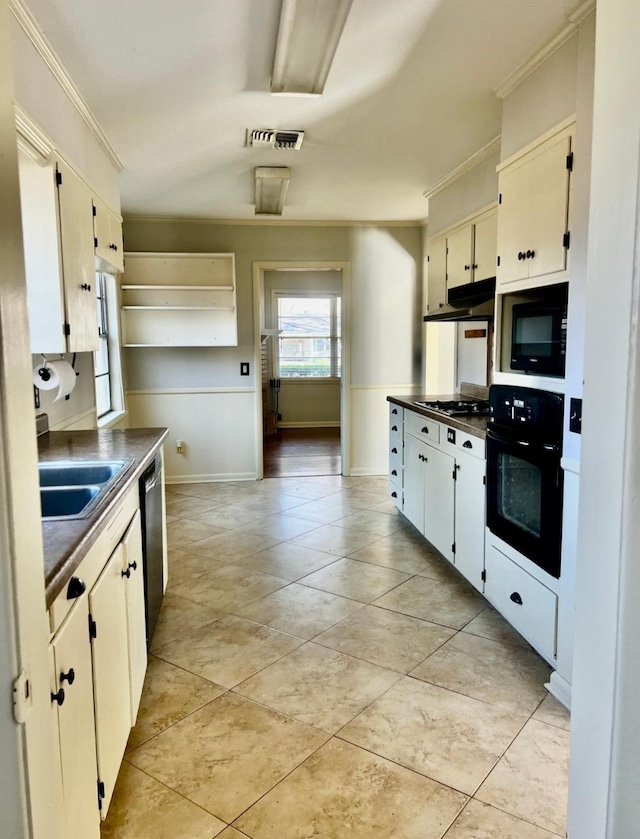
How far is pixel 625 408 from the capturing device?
2.47ft

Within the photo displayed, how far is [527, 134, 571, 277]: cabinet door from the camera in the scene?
2.22m

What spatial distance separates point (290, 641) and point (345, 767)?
844 millimetres

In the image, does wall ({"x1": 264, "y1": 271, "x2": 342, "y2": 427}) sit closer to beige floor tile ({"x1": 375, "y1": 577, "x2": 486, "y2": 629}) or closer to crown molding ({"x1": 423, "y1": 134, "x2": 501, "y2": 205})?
crown molding ({"x1": 423, "y1": 134, "x2": 501, "y2": 205})

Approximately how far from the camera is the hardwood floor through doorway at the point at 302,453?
6.30 meters

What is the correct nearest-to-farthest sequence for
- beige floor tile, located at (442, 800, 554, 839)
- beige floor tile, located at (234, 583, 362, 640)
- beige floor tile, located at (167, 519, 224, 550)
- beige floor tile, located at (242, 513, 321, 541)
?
beige floor tile, located at (442, 800, 554, 839)
beige floor tile, located at (234, 583, 362, 640)
beige floor tile, located at (167, 519, 224, 550)
beige floor tile, located at (242, 513, 321, 541)

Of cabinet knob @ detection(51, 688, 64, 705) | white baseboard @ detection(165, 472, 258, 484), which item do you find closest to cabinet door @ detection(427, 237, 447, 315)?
white baseboard @ detection(165, 472, 258, 484)

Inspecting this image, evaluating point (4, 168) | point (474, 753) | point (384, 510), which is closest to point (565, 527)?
point (474, 753)

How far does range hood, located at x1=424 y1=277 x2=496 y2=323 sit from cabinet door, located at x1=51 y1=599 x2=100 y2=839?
9.54 ft

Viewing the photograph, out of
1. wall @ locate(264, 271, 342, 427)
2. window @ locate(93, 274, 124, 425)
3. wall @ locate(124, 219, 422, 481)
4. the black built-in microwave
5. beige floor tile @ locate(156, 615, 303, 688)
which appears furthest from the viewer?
wall @ locate(264, 271, 342, 427)

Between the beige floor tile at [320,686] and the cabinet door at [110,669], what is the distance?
1.96 ft

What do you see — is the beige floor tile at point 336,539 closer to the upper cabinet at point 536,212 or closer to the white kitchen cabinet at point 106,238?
the upper cabinet at point 536,212

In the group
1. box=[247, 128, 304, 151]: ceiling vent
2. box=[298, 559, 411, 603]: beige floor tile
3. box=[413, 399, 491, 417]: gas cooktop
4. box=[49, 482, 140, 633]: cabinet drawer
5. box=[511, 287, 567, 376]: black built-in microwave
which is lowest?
box=[298, 559, 411, 603]: beige floor tile

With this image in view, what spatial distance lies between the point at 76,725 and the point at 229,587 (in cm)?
205

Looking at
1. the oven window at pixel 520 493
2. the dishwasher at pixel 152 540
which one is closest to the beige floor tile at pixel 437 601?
the oven window at pixel 520 493
